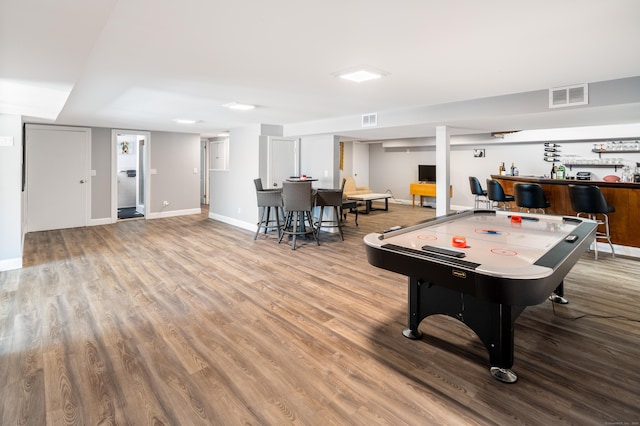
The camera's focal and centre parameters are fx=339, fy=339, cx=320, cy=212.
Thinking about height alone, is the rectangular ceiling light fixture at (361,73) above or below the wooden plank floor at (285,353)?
above

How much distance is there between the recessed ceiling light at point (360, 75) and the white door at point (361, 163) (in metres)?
8.92

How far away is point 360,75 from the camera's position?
3.11 metres

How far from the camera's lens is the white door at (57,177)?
6.68 m

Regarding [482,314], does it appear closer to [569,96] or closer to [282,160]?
[569,96]

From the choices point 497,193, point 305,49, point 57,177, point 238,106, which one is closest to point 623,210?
point 497,193

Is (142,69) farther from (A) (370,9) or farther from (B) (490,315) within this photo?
(B) (490,315)

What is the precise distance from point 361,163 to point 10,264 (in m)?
10.0

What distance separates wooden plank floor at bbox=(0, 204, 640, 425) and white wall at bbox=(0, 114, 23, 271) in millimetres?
257

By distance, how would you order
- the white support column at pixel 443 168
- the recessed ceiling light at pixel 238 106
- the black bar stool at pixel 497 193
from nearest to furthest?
the recessed ceiling light at pixel 238 106, the white support column at pixel 443 168, the black bar stool at pixel 497 193

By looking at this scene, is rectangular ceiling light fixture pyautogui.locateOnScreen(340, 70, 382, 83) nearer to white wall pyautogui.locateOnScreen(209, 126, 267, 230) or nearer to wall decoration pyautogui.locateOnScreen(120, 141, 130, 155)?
white wall pyautogui.locateOnScreen(209, 126, 267, 230)

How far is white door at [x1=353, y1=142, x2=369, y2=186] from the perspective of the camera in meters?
12.1

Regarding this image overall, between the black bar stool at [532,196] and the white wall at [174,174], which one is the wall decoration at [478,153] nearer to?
the black bar stool at [532,196]

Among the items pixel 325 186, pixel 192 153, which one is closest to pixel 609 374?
pixel 325 186

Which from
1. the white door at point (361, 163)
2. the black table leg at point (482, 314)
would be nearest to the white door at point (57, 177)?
the black table leg at point (482, 314)
